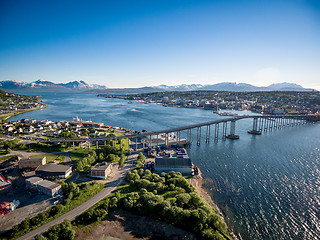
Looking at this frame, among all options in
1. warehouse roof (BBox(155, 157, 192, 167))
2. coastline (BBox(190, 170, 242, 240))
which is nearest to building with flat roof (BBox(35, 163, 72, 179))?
warehouse roof (BBox(155, 157, 192, 167))

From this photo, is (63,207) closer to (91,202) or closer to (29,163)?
(91,202)

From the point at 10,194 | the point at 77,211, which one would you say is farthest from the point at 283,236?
the point at 10,194

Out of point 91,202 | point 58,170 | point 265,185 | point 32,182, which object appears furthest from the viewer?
point 265,185

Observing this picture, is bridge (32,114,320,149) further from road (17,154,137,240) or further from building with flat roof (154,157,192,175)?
building with flat roof (154,157,192,175)

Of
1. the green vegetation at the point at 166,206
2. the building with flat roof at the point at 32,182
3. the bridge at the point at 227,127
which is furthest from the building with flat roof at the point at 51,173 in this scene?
the bridge at the point at 227,127

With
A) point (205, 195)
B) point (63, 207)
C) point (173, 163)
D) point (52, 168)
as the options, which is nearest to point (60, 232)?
point (63, 207)

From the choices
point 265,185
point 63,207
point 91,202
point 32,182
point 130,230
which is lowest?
point 265,185
